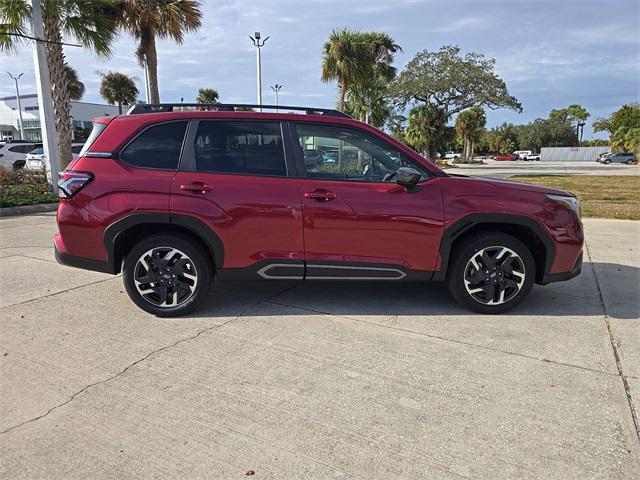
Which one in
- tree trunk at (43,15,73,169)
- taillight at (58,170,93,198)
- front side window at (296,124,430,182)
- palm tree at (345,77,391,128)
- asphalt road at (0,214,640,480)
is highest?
palm tree at (345,77,391,128)

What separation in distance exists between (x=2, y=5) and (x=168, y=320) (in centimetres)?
1165

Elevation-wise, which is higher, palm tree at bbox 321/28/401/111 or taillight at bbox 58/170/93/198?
palm tree at bbox 321/28/401/111

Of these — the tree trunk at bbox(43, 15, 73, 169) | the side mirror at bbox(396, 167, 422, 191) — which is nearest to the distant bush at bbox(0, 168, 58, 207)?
the tree trunk at bbox(43, 15, 73, 169)

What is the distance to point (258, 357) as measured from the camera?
340 cm

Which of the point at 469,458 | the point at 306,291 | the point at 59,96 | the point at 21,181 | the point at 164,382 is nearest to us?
the point at 469,458

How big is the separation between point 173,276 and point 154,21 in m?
14.6

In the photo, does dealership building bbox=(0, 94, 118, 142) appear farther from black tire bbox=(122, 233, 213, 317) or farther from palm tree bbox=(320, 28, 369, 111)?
black tire bbox=(122, 233, 213, 317)

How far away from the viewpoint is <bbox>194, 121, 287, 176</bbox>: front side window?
4.05m

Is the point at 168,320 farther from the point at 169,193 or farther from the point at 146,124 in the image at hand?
the point at 146,124

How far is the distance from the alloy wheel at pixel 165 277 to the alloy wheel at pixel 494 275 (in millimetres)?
2532

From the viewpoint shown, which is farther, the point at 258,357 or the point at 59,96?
the point at 59,96

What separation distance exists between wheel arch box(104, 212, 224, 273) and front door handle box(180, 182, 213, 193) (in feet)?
0.80

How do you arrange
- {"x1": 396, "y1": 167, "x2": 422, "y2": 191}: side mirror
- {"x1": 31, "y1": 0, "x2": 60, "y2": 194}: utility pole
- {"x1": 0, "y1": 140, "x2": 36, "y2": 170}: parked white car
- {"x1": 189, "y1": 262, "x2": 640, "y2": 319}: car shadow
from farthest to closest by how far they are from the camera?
{"x1": 0, "y1": 140, "x2": 36, "y2": 170}: parked white car, {"x1": 31, "y1": 0, "x2": 60, "y2": 194}: utility pole, {"x1": 189, "y1": 262, "x2": 640, "y2": 319}: car shadow, {"x1": 396, "y1": 167, "x2": 422, "y2": 191}: side mirror

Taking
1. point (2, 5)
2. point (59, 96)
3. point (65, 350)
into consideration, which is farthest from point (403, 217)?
point (59, 96)
